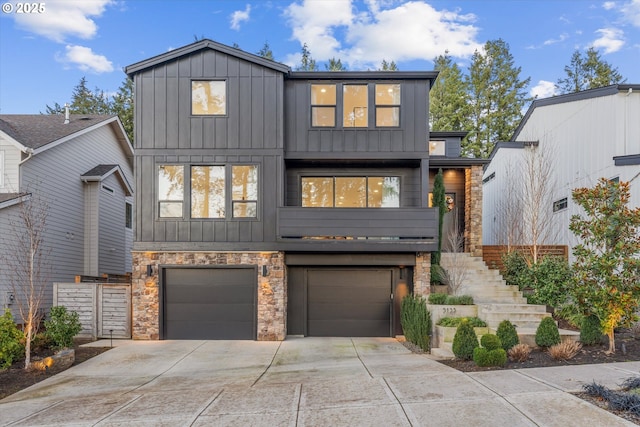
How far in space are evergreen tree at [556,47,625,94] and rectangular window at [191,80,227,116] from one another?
97.1 feet

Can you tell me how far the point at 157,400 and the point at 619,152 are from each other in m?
13.3

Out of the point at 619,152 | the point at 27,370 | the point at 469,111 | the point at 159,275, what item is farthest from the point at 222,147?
the point at 469,111

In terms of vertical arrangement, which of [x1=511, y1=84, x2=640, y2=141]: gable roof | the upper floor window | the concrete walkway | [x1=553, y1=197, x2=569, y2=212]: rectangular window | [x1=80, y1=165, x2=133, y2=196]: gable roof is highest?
[x1=511, y1=84, x2=640, y2=141]: gable roof

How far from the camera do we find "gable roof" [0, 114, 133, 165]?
1262 centimetres

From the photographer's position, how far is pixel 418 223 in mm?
10977

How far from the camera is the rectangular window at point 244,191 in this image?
443 inches

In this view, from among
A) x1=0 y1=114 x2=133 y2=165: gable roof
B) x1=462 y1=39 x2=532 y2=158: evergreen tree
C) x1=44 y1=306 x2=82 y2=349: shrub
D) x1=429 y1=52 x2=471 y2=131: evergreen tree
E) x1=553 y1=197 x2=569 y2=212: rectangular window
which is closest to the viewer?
x1=44 y1=306 x2=82 y2=349: shrub

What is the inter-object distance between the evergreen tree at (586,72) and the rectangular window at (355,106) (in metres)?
26.6

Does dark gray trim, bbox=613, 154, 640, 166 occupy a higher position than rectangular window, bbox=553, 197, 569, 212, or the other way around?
dark gray trim, bbox=613, 154, 640, 166

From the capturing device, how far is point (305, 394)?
240 inches

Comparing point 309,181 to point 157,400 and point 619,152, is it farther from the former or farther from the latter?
point 619,152

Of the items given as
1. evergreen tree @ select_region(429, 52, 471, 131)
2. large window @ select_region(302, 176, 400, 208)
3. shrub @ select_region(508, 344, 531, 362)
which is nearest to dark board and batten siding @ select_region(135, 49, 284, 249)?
large window @ select_region(302, 176, 400, 208)

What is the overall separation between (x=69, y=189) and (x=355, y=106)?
33.8 ft

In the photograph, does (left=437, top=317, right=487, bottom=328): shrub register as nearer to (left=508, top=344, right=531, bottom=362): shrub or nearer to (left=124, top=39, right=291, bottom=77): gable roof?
(left=508, top=344, right=531, bottom=362): shrub
